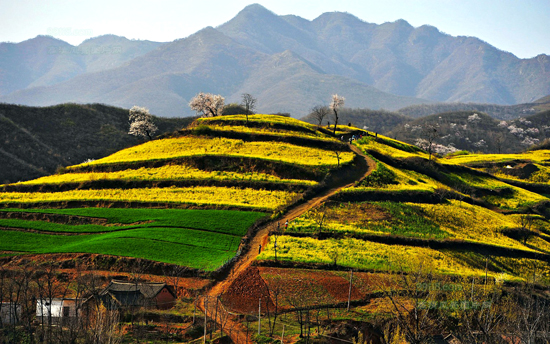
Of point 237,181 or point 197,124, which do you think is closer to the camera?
point 237,181

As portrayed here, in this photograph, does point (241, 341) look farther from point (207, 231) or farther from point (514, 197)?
point (514, 197)

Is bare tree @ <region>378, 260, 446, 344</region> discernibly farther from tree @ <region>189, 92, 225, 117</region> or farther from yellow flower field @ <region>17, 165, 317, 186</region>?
tree @ <region>189, 92, 225, 117</region>

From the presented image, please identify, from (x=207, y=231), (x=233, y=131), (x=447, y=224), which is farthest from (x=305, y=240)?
(x=233, y=131)

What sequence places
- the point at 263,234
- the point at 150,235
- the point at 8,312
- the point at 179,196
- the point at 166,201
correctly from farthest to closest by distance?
1. the point at 179,196
2. the point at 166,201
3. the point at 263,234
4. the point at 150,235
5. the point at 8,312

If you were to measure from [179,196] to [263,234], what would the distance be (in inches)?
810

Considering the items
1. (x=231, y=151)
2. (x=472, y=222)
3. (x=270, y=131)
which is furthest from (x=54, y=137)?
(x=472, y=222)

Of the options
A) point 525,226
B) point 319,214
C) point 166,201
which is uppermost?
point 166,201

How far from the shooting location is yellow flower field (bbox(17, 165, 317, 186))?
8494cm

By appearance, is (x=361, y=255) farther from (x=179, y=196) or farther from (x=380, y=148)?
(x=380, y=148)

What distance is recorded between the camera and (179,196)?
7962cm

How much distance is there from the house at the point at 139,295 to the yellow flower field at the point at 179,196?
2726 centimetres

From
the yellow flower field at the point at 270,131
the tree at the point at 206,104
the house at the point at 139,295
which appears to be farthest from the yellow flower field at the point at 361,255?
the tree at the point at 206,104

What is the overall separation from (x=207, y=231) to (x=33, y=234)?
26189mm

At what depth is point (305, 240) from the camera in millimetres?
63938
